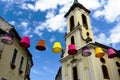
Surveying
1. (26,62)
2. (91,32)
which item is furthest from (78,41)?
(26,62)

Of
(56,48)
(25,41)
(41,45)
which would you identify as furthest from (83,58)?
(25,41)

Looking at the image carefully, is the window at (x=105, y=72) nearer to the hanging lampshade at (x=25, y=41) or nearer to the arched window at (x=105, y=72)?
the arched window at (x=105, y=72)

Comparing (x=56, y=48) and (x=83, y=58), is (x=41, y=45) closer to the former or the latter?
(x=56, y=48)

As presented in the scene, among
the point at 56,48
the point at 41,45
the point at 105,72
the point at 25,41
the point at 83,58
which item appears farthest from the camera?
the point at 83,58

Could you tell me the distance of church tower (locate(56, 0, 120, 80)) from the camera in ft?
76.9

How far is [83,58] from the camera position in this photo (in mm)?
25047

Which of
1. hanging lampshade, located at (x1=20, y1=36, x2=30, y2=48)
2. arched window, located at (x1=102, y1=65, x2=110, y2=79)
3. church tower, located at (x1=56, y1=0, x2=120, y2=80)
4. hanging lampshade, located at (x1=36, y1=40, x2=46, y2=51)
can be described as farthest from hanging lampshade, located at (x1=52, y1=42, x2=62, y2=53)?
arched window, located at (x1=102, y1=65, x2=110, y2=79)

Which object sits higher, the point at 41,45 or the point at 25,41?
the point at 41,45

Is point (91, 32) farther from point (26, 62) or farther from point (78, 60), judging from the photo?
point (26, 62)

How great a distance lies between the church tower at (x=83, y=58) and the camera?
76.9 ft

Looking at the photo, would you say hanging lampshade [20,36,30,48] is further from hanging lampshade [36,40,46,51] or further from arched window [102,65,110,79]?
arched window [102,65,110,79]

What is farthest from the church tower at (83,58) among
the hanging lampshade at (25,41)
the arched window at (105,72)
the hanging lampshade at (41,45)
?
the hanging lampshade at (25,41)

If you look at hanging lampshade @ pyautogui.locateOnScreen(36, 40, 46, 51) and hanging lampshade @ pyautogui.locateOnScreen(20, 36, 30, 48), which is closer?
hanging lampshade @ pyautogui.locateOnScreen(20, 36, 30, 48)

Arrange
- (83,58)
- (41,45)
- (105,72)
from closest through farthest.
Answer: (41,45), (105,72), (83,58)
